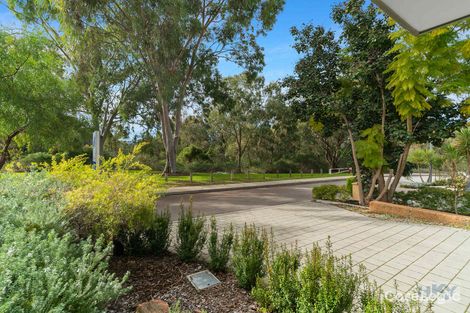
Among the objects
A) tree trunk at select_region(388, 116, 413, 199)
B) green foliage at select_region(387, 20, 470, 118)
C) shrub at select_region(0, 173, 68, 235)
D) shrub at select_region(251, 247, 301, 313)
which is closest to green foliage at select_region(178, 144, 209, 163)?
tree trunk at select_region(388, 116, 413, 199)

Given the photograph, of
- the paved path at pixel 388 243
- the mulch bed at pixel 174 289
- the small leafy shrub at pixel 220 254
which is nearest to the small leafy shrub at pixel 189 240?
the mulch bed at pixel 174 289

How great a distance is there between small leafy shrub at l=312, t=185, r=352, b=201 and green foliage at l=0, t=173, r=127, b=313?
9.39m

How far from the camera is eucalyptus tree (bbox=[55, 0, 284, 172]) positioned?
11383mm

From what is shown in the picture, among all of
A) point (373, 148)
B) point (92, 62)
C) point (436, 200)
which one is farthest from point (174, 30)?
point (436, 200)

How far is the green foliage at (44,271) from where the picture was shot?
146cm

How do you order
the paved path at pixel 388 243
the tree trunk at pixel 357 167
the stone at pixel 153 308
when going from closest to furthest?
the stone at pixel 153 308 → the paved path at pixel 388 243 → the tree trunk at pixel 357 167

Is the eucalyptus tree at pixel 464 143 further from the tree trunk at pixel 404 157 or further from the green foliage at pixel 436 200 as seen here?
the tree trunk at pixel 404 157

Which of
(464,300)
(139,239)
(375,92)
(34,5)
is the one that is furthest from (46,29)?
(464,300)

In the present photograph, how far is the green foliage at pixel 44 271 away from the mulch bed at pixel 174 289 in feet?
2.30

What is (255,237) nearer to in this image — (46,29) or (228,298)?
(228,298)

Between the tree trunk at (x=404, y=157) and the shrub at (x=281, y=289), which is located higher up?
the tree trunk at (x=404, y=157)

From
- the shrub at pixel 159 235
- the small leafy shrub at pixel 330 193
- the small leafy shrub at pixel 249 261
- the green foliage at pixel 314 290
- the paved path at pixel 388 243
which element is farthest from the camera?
the small leafy shrub at pixel 330 193

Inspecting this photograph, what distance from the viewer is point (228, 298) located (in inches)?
109

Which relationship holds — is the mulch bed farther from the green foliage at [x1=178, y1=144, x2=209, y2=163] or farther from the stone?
the green foliage at [x1=178, y1=144, x2=209, y2=163]
